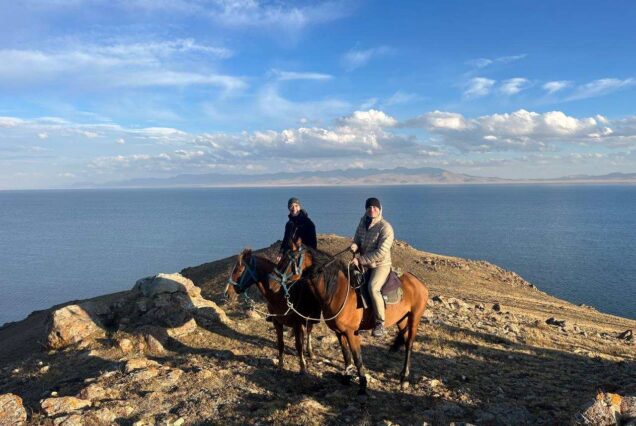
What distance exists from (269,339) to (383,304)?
4.29 metres

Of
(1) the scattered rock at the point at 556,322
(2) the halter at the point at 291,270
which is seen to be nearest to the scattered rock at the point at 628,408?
(2) the halter at the point at 291,270

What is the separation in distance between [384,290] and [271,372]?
311 cm

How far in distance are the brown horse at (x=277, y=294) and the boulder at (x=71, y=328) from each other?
541cm

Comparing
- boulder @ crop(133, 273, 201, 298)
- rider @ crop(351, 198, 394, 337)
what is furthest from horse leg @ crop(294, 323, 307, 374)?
boulder @ crop(133, 273, 201, 298)

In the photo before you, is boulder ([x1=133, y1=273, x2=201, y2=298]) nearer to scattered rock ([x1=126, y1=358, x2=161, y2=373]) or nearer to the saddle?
scattered rock ([x1=126, y1=358, x2=161, y2=373])

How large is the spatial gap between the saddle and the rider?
0.36ft

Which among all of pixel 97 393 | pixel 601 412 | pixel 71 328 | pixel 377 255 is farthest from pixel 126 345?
pixel 601 412

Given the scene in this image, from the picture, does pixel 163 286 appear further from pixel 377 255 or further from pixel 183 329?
pixel 377 255

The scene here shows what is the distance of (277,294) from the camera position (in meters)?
A: 9.16

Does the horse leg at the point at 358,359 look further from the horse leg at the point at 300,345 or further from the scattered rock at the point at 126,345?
the scattered rock at the point at 126,345

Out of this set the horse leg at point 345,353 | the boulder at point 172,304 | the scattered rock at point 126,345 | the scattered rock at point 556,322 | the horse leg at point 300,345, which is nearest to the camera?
the horse leg at point 345,353

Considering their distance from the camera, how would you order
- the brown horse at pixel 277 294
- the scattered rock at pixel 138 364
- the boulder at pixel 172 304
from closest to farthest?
the scattered rock at pixel 138 364 → the brown horse at pixel 277 294 → the boulder at pixel 172 304

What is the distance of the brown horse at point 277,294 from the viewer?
907 centimetres

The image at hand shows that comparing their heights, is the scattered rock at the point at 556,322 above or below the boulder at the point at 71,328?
below
